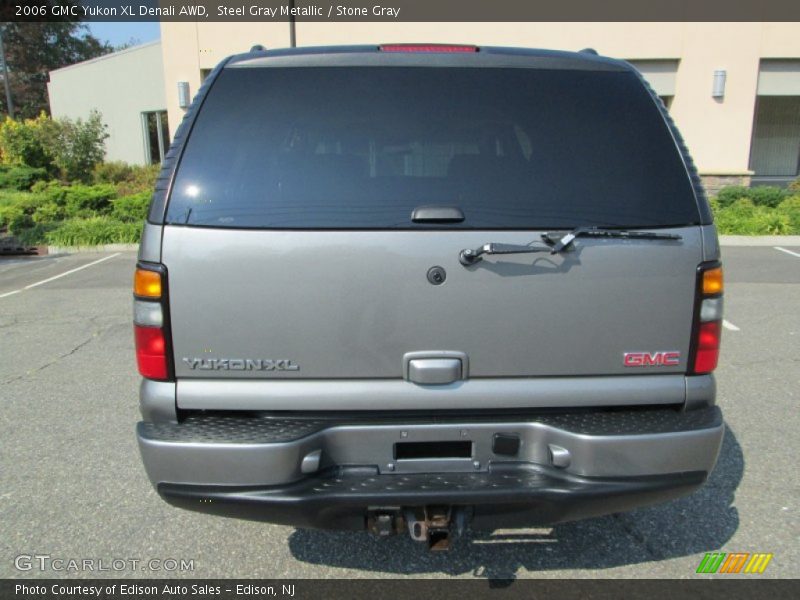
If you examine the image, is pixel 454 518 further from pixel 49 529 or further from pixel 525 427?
pixel 49 529

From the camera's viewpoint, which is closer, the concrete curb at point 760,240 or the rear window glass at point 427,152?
the rear window glass at point 427,152

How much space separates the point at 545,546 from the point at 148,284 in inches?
80.9

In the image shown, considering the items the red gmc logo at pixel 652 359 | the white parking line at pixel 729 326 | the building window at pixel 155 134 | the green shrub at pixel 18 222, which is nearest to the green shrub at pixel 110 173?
the building window at pixel 155 134

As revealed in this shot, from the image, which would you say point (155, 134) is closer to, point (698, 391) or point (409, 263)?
point (409, 263)

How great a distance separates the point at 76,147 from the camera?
64.0 feet

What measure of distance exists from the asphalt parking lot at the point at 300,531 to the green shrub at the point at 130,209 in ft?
30.0

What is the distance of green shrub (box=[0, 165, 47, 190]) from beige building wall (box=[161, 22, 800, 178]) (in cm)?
714

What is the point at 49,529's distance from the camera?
2.95 m

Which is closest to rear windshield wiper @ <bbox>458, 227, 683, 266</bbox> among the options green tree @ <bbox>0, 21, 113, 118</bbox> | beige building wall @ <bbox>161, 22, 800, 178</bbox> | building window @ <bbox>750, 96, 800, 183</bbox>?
beige building wall @ <bbox>161, 22, 800, 178</bbox>

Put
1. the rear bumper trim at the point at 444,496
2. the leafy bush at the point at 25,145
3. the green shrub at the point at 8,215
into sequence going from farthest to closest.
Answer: the leafy bush at the point at 25,145
the green shrub at the point at 8,215
the rear bumper trim at the point at 444,496

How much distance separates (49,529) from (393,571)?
1.68 metres

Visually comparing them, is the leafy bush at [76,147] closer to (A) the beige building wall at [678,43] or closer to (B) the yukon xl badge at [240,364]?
(A) the beige building wall at [678,43]

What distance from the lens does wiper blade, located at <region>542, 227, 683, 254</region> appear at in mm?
2113

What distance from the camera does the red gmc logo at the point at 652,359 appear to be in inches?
87.5
